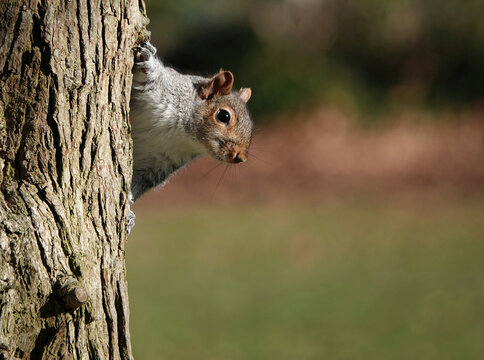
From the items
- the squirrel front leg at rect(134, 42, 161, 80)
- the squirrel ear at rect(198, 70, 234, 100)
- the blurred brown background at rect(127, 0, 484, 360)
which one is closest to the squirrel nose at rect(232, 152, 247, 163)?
the squirrel ear at rect(198, 70, 234, 100)

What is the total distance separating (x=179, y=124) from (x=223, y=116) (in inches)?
11.0

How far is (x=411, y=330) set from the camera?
674cm

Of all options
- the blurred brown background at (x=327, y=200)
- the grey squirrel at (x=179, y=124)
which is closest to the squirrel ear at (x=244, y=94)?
the grey squirrel at (x=179, y=124)

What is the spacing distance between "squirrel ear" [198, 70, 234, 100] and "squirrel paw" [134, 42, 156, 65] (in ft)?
2.14

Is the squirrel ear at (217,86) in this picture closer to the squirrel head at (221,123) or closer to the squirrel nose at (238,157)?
the squirrel head at (221,123)

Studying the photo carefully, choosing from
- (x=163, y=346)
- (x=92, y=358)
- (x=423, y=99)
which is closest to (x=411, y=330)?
(x=163, y=346)

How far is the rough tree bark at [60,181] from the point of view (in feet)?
7.95

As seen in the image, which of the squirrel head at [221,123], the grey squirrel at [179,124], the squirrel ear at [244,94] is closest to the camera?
the grey squirrel at [179,124]

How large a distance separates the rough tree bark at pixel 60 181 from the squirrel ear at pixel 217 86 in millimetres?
1107

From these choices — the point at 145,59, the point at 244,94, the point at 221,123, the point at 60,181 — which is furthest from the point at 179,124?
the point at 60,181

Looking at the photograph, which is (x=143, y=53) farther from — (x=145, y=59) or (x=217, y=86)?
(x=217, y=86)

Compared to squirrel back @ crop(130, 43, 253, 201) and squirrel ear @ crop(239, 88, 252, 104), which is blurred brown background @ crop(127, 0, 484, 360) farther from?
squirrel back @ crop(130, 43, 253, 201)

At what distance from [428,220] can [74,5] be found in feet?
26.6

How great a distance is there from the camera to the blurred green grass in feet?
21.4
